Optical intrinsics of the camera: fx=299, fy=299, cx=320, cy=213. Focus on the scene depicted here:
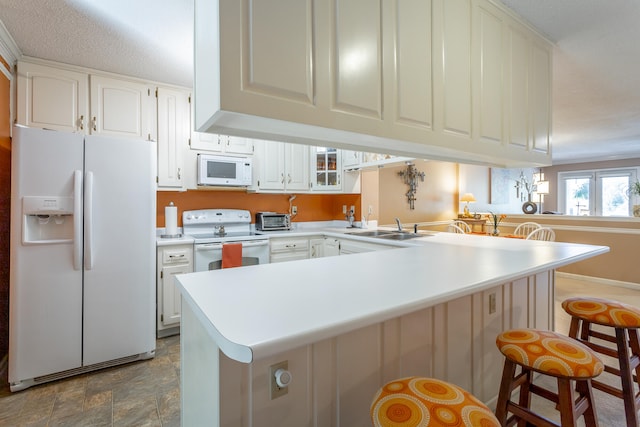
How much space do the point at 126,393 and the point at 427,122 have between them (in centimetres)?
260

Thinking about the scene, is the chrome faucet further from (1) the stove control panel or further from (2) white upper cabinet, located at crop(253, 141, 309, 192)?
(1) the stove control panel

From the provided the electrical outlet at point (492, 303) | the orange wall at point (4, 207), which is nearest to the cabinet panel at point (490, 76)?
the electrical outlet at point (492, 303)

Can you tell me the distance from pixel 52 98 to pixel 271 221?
2.36 m

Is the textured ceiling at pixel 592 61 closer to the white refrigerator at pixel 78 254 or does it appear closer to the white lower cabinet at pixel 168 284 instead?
the white refrigerator at pixel 78 254

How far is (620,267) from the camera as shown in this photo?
14.4 feet

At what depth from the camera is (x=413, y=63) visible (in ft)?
5.06

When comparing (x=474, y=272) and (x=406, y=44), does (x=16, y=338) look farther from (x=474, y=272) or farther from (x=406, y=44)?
(x=406, y=44)

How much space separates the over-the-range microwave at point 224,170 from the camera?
3.29 m

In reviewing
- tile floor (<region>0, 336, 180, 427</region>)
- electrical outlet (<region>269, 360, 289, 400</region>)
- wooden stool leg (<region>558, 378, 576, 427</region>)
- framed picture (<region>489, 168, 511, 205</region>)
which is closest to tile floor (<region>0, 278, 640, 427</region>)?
tile floor (<region>0, 336, 180, 427</region>)

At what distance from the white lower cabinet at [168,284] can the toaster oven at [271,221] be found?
105 cm

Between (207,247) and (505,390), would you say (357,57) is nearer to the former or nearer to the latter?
(505,390)

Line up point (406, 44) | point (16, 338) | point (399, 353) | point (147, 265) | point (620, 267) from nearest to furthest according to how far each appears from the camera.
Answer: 1. point (399, 353)
2. point (406, 44)
3. point (16, 338)
4. point (147, 265)
5. point (620, 267)

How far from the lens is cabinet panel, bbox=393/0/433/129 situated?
147cm

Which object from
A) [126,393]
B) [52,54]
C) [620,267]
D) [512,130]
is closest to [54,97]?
[52,54]
